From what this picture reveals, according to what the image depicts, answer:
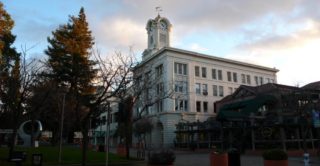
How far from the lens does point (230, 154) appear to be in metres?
16.4

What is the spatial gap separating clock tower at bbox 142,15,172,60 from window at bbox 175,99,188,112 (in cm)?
1562

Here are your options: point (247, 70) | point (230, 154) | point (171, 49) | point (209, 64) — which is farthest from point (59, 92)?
point (247, 70)

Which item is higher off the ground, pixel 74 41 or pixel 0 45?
pixel 74 41

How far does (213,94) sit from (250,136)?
36017 millimetres

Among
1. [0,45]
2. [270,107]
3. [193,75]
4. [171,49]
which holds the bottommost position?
[270,107]

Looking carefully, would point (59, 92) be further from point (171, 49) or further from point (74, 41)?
point (171, 49)

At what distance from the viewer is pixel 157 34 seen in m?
78.1

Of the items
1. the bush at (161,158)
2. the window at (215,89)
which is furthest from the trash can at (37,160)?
the window at (215,89)

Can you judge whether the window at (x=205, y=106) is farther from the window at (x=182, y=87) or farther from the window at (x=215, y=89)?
the window at (x=182, y=87)

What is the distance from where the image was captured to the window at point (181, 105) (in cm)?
6619

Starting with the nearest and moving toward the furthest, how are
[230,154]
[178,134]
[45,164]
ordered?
[230,154]
[45,164]
[178,134]

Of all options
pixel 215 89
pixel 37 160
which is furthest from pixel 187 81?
A: pixel 37 160

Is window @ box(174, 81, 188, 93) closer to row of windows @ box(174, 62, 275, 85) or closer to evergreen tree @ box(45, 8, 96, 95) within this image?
row of windows @ box(174, 62, 275, 85)

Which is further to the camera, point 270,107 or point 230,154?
point 270,107
